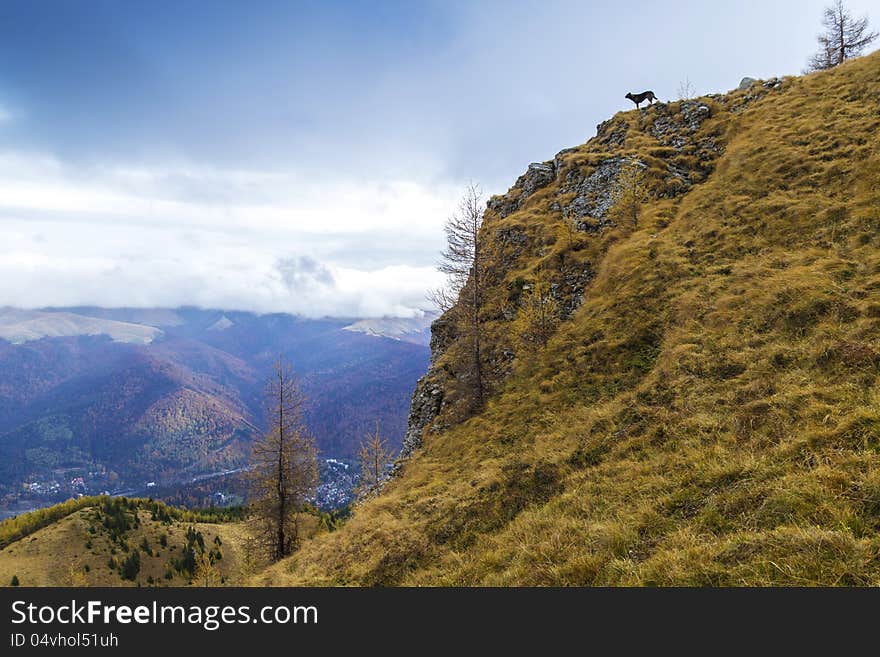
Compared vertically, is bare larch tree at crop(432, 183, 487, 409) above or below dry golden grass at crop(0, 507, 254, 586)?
above

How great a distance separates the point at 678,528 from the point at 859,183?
892 inches

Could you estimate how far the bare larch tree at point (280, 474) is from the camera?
2578cm

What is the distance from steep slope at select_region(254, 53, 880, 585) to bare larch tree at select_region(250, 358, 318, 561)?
29.5ft

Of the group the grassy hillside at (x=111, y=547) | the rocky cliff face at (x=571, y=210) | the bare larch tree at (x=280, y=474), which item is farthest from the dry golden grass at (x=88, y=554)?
the rocky cliff face at (x=571, y=210)

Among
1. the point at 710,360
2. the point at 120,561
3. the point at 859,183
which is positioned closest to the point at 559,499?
the point at 710,360

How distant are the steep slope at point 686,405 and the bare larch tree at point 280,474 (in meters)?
9.00

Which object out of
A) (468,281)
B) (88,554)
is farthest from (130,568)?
(468,281)

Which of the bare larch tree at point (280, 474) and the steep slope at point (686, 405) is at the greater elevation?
the steep slope at point (686, 405)

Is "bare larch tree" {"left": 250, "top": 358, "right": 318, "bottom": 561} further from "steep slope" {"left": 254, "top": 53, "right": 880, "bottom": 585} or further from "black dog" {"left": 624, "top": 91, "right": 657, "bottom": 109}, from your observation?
"black dog" {"left": 624, "top": 91, "right": 657, "bottom": 109}

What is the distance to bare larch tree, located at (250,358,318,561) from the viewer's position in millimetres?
25781

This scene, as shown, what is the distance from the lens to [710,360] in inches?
525

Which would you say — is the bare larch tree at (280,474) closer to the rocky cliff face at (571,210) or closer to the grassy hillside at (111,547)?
the rocky cliff face at (571,210)

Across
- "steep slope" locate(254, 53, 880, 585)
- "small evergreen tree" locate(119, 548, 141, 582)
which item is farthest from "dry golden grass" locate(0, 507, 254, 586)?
"steep slope" locate(254, 53, 880, 585)

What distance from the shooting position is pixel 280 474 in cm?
2612
